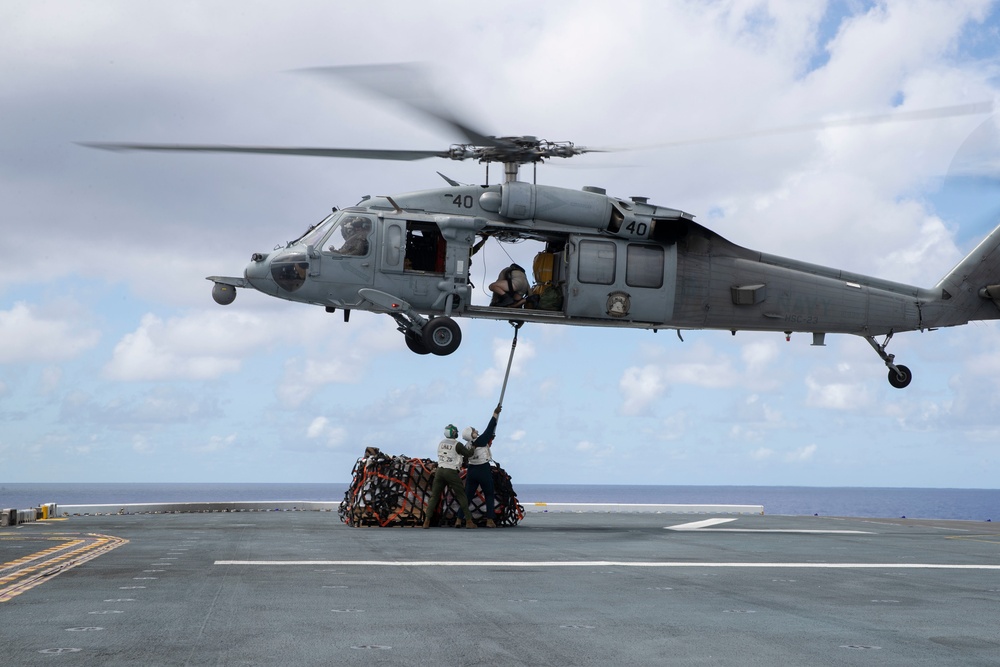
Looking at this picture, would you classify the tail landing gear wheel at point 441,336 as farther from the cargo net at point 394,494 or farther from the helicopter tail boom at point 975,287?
the helicopter tail boom at point 975,287

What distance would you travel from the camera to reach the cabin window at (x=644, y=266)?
23.3 meters

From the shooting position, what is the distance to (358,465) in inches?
820

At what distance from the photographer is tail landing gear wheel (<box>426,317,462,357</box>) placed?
2228 centimetres

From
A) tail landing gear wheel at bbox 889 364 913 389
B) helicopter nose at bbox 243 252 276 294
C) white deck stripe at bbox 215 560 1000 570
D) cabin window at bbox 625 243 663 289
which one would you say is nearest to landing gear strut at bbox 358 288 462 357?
helicopter nose at bbox 243 252 276 294

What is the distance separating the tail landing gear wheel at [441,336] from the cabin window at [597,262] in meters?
3.20

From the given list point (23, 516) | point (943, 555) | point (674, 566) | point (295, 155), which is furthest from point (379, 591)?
point (23, 516)

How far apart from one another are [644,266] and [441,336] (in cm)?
513

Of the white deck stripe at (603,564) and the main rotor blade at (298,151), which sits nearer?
the white deck stripe at (603,564)

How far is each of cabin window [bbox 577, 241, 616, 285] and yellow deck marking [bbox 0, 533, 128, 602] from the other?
1152cm

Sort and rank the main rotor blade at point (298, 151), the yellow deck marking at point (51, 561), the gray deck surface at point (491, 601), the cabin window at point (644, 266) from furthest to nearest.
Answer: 1. the cabin window at point (644, 266)
2. the main rotor blade at point (298, 151)
3. the yellow deck marking at point (51, 561)
4. the gray deck surface at point (491, 601)

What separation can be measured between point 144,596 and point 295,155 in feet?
39.6

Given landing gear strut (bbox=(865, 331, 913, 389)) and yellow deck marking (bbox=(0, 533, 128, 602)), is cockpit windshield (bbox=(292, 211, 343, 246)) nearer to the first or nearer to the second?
yellow deck marking (bbox=(0, 533, 128, 602))

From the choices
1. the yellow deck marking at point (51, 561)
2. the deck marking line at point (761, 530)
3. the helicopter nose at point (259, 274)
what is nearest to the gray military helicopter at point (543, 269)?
the helicopter nose at point (259, 274)

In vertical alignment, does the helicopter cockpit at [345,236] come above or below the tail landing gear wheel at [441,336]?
above
